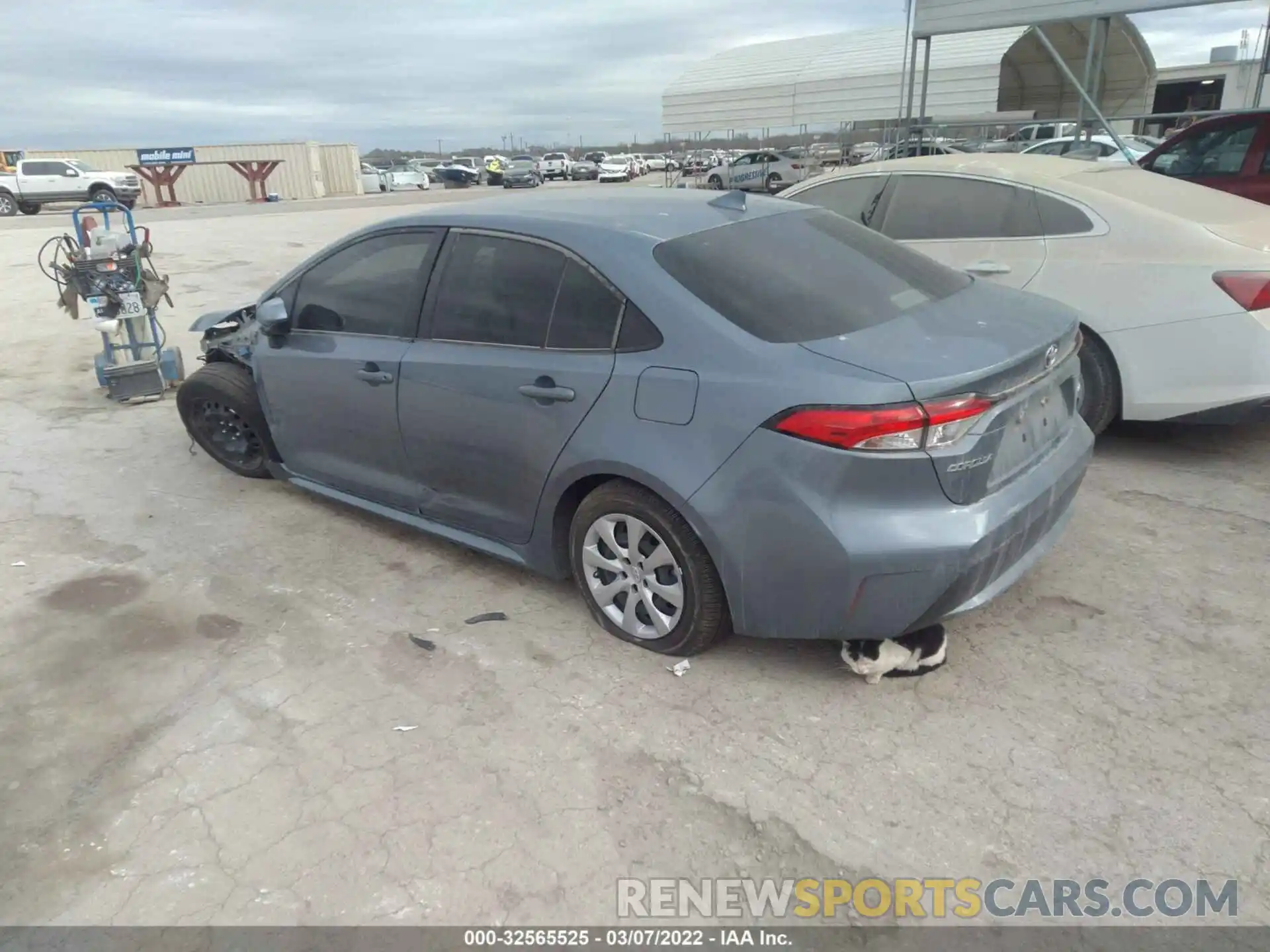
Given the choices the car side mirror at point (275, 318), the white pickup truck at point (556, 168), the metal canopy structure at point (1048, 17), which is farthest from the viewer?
the white pickup truck at point (556, 168)

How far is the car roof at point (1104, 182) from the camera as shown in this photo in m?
4.54

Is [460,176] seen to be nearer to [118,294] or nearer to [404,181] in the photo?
[404,181]

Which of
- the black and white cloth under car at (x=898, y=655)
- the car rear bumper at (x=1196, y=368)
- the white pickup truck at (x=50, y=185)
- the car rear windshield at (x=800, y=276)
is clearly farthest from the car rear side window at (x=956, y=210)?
the white pickup truck at (x=50, y=185)

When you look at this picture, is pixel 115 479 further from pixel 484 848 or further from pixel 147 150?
pixel 147 150

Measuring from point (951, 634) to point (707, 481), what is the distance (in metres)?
1.21

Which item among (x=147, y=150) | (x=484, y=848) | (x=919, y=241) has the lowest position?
(x=484, y=848)

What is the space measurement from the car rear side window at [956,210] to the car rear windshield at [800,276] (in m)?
1.67

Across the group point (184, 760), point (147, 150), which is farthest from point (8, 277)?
point (147, 150)

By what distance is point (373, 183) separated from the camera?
1767 inches

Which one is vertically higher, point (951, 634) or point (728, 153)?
point (728, 153)

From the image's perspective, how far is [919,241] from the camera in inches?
209

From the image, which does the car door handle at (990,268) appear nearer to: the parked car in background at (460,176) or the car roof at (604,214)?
the car roof at (604,214)

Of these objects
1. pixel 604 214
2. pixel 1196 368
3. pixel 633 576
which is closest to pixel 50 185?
pixel 604 214

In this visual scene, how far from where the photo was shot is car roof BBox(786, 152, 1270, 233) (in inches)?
179
